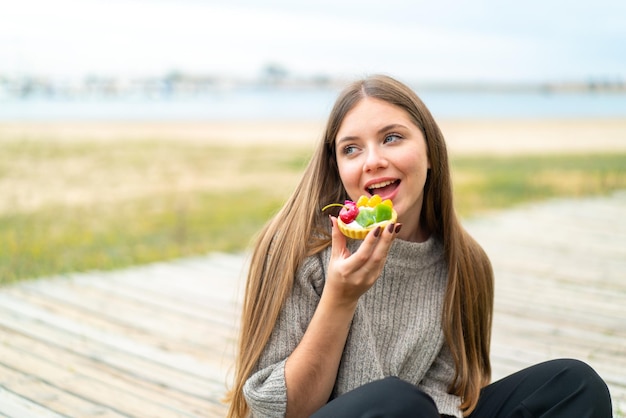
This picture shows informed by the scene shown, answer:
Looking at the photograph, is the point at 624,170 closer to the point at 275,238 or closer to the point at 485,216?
the point at 485,216

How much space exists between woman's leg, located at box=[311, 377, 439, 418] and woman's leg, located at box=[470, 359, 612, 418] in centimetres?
46

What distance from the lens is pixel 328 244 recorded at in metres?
2.53

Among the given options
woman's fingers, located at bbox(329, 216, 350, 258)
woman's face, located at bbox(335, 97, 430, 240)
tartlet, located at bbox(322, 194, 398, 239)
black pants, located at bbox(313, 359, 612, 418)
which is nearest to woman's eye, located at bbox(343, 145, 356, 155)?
woman's face, located at bbox(335, 97, 430, 240)

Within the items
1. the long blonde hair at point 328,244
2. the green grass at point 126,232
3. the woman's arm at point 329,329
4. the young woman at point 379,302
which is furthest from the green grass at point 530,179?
the woman's arm at point 329,329

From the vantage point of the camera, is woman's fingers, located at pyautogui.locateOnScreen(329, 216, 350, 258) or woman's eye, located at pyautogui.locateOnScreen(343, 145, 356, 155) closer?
woman's fingers, located at pyautogui.locateOnScreen(329, 216, 350, 258)

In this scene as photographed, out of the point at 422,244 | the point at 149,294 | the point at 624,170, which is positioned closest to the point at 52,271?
the point at 149,294

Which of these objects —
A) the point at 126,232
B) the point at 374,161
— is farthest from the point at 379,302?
the point at 126,232

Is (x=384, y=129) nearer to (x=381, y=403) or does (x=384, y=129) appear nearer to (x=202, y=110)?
(x=381, y=403)

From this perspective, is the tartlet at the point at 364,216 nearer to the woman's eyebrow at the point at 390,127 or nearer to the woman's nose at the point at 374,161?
the woman's nose at the point at 374,161

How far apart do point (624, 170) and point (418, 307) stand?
1031 centimetres

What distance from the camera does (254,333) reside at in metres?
2.46

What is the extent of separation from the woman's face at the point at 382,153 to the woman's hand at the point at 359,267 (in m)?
0.30

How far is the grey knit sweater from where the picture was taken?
241 centimetres

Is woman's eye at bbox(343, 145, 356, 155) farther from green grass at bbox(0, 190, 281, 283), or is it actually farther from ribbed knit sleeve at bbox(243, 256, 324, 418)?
green grass at bbox(0, 190, 281, 283)
